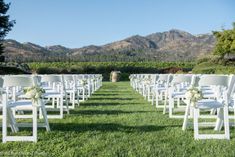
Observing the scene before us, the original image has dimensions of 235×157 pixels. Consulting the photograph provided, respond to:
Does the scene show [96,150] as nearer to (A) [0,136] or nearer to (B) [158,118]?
(A) [0,136]

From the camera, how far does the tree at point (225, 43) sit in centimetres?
4228

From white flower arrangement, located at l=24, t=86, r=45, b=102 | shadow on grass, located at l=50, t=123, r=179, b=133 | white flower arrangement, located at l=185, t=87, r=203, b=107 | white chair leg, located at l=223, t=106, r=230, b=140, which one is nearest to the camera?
white chair leg, located at l=223, t=106, r=230, b=140

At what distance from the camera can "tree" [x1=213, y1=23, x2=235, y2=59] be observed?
42281 mm

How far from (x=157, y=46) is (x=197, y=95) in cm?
19117

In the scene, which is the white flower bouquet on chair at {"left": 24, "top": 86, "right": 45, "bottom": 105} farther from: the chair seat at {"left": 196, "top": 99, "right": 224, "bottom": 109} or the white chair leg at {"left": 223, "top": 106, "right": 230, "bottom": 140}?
the white chair leg at {"left": 223, "top": 106, "right": 230, "bottom": 140}

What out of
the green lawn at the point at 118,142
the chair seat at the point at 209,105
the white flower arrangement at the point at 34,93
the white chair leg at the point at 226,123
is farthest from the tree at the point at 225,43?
the white flower arrangement at the point at 34,93

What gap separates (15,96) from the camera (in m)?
10.4

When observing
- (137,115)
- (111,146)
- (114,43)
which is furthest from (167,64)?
(114,43)

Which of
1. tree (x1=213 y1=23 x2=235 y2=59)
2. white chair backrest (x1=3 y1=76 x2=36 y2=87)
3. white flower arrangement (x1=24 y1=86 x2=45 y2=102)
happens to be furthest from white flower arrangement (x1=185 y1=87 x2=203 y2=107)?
tree (x1=213 y1=23 x2=235 y2=59)

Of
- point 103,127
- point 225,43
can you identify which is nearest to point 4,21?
point 225,43

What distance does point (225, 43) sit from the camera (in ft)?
139

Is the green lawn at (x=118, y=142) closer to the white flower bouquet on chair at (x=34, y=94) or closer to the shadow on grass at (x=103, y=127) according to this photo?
the shadow on grass at (x=103, y=127)

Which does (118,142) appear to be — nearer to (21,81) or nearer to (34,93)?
(34,93)

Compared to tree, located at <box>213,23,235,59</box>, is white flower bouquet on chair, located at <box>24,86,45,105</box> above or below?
below
